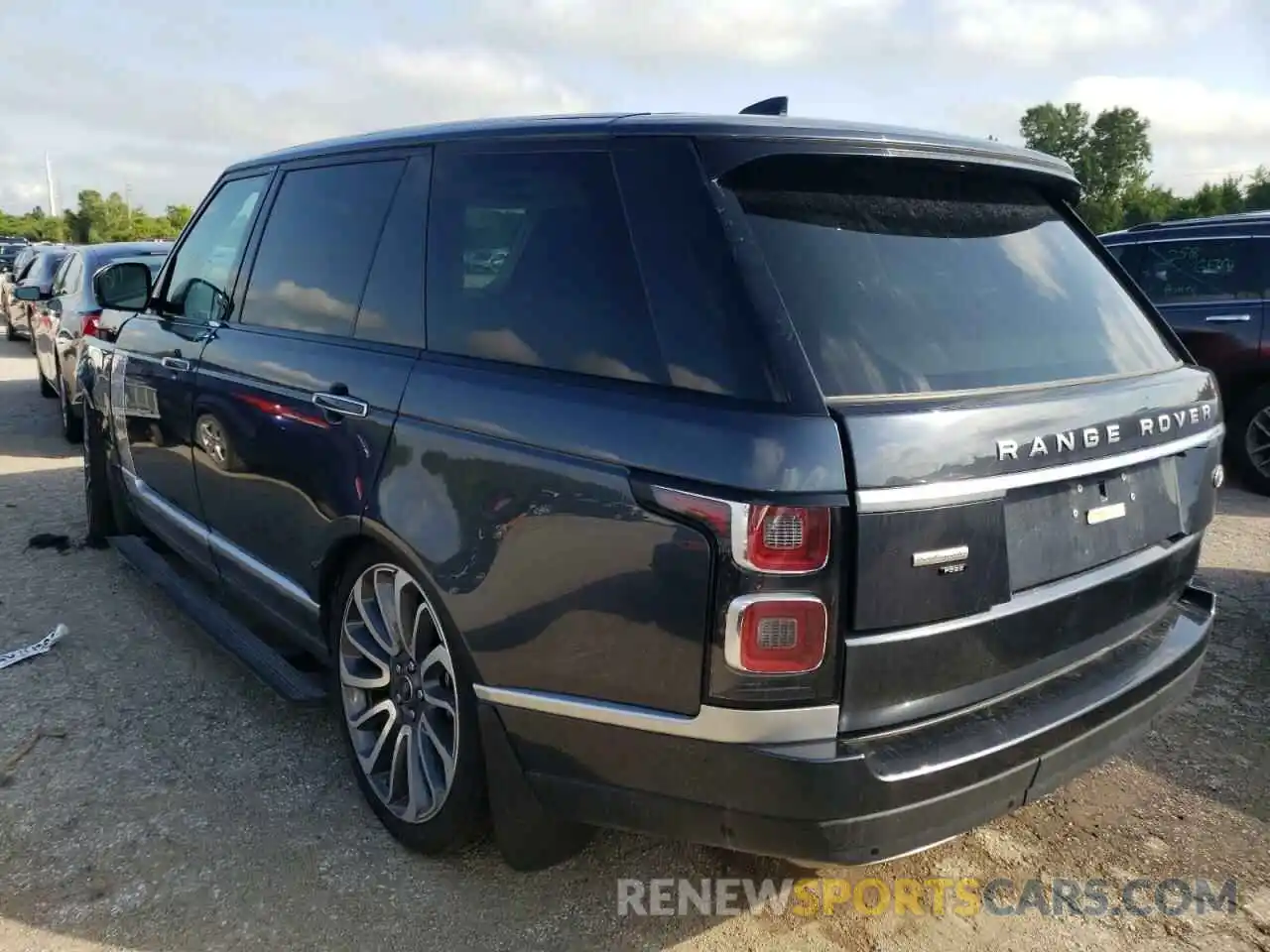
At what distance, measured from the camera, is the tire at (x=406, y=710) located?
2.56 metres

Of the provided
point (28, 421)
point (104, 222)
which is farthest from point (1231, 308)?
point (104, 222)

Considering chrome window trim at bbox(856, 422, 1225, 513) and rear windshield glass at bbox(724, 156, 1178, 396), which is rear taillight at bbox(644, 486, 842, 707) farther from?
rear windshield glass at bbox(724, 156, 1178, 396)

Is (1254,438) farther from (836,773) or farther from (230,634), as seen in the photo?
(230,634)

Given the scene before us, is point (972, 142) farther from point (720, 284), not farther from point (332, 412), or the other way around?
point (332, 412)

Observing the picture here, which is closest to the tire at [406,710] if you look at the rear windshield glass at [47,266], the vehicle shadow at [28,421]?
the vehicle shadow at [28,421]

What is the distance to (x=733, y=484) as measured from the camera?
1894 mm

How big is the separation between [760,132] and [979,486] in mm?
903

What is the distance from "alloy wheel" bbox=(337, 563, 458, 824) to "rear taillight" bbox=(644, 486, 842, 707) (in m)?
0.90

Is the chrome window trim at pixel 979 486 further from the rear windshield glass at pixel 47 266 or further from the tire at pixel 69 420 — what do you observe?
the rear windshield glass at pixel 47 266

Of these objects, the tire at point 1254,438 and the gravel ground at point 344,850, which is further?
the tire at point 1254,438

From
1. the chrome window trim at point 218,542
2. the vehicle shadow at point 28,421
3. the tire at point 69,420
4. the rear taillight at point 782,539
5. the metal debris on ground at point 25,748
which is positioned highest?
Answer: the rear taillight at point 782,539

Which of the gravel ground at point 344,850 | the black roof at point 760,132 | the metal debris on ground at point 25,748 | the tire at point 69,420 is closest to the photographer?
the black roof at point 760,132

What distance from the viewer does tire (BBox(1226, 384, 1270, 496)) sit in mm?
6980

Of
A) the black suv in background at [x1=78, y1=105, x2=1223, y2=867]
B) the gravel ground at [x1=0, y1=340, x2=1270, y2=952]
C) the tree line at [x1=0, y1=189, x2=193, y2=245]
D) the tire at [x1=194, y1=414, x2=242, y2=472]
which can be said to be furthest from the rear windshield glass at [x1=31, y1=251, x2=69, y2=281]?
the tree line at [x1=0, y1=189, x2=193, y2=245]
